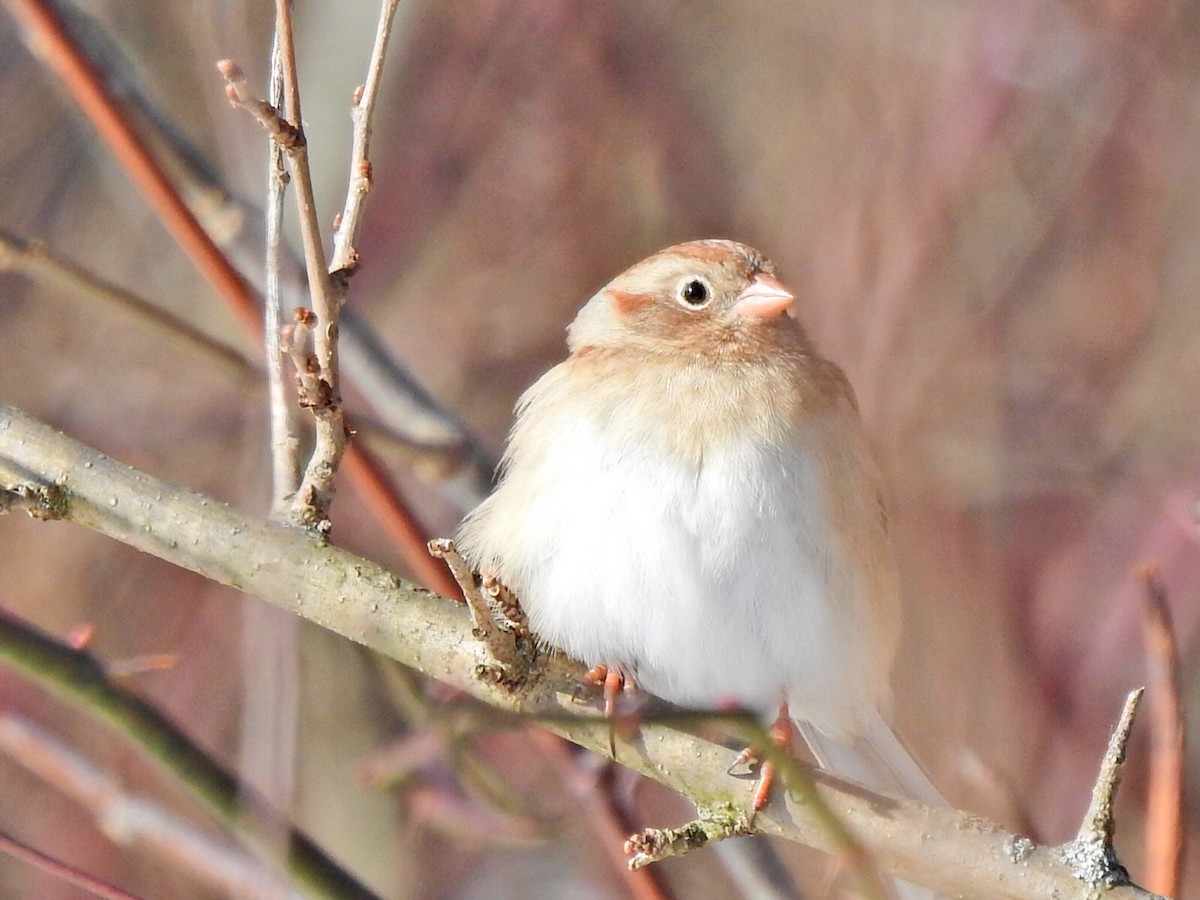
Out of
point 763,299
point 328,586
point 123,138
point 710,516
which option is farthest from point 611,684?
point 123,138

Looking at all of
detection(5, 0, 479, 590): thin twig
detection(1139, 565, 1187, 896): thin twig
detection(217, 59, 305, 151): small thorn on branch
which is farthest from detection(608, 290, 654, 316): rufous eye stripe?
detection(1139, 565, 1187, 896): thin twig

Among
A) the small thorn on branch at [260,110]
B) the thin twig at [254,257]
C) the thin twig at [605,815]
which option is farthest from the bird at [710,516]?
the small thorn on branch at [260,110]

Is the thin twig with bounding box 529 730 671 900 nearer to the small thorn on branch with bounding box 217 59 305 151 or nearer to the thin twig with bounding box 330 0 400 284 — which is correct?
the thin twig with bounding box 330 0 400 284

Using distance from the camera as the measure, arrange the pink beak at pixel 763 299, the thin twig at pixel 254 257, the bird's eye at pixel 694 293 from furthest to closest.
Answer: the bird's eye at pixel 694 293
the pink beak at pixel 763 299
the thin twig at pixel 254 257

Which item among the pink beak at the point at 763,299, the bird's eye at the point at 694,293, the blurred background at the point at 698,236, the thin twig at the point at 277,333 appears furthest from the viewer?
the blurred background at the point at 698,236

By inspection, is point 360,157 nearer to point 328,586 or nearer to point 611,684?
point 328,586

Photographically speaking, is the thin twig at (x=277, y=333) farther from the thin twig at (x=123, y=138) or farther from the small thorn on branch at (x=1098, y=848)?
the small thorn on branch at (x=1098, y=848)
